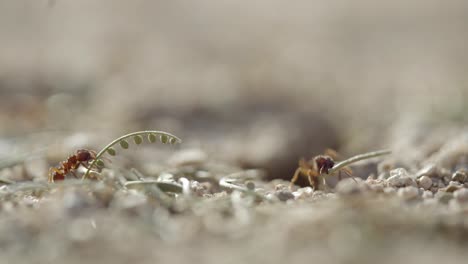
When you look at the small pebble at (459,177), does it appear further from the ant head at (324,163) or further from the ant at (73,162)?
the ant at (73,162)

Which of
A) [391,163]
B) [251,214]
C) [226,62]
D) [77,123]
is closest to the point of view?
[251,214]

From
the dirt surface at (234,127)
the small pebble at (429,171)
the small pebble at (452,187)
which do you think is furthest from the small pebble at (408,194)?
the small pebble at (429,171)

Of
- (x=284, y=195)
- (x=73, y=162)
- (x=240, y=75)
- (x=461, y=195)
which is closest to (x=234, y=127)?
(x=240, y=75)

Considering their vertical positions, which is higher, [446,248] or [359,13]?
[359,13]

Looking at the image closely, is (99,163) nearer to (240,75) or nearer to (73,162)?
(73,162)

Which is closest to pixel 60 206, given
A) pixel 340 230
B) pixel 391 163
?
pixel 340 230

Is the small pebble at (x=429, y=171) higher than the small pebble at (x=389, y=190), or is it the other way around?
the small pebble at (x=429, y=171)

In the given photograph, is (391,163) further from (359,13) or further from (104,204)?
(359,13)
